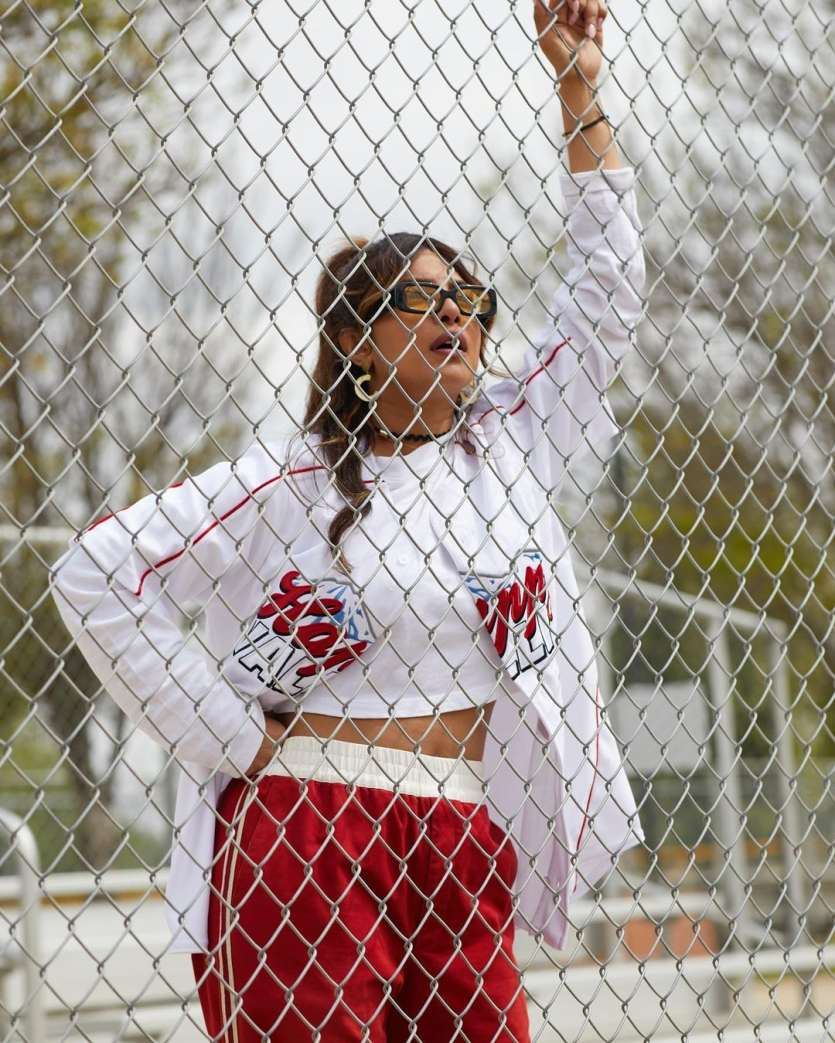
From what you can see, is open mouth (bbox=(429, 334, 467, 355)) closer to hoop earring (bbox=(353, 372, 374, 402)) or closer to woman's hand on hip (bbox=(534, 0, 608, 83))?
hoop earring (bbox=(353, 372, 374, 402))

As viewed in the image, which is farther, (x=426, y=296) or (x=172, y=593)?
(x=426, y=296)

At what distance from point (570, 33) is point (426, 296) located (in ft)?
1.96

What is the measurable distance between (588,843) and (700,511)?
68 centimetres

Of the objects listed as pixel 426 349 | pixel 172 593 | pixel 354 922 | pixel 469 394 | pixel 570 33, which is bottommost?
pixel 354 922

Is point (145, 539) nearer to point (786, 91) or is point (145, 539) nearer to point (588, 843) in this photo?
point (588, 843)

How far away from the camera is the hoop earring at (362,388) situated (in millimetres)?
2363

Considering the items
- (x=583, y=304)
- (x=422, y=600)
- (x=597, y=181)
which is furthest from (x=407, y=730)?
(x=597, y=181)

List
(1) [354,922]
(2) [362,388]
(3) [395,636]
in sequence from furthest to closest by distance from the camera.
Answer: (2) [362,388] < (3) [395,636] < (1) [354,922]

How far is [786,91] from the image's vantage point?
10.6 meters

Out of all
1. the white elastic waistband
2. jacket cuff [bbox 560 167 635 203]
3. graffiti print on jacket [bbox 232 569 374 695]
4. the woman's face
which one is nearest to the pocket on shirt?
graffiti print on jacket [bbox 232 569 374 695]

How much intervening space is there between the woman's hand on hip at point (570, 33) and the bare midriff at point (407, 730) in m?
1.19

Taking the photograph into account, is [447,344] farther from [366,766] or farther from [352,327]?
[366,766]

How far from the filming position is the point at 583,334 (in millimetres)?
2629

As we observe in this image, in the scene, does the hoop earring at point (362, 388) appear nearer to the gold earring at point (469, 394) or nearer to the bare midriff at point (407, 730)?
the gold earring at point (469, 394)
